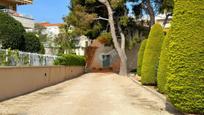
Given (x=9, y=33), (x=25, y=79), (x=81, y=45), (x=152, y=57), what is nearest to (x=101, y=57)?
(x=81, y=45)

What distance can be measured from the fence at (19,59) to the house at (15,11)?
41.4 ft

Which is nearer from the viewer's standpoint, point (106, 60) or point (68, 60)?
point (68, 60)

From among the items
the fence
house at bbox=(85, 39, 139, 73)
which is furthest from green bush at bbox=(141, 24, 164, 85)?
house at bbox=(85, 39, 139, 73)

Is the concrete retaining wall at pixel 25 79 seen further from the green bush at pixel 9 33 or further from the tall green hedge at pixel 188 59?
the tall green hedge at pixel 188 59

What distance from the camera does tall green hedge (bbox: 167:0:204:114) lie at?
10820 mm

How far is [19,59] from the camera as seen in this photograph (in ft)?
63.5

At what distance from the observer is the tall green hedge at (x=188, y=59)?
1082cm

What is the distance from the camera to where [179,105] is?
36.6 feet

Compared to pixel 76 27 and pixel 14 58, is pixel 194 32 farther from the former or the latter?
pixel 76 27

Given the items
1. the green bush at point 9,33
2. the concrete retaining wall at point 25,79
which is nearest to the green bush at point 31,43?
the concrete retaining wall at point 25,79

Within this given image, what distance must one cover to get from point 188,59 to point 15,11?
3417cm

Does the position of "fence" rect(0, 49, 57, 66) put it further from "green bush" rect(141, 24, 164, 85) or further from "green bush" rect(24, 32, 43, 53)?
"green bush" rect(141, 24, 164, 85)

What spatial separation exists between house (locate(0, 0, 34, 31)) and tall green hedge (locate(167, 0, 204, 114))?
26.9 m

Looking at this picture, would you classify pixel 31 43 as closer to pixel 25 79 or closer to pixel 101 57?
pixel 25 79
